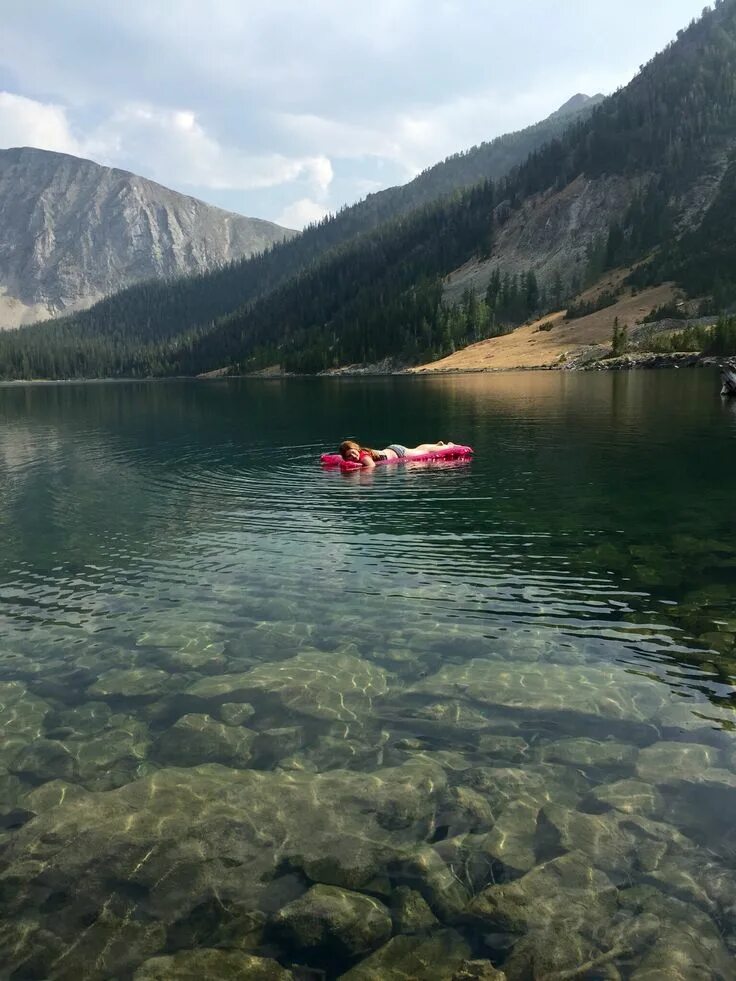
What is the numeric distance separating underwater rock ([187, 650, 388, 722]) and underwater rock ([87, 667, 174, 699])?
33.8 inches

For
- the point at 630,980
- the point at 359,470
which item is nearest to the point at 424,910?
the point at 630,980

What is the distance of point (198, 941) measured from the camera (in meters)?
8.19

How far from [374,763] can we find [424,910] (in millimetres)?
3400

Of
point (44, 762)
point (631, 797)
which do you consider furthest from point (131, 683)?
point (631, 797)

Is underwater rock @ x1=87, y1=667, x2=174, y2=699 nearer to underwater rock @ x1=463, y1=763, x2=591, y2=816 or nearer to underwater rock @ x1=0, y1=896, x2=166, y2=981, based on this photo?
underwater rock @ x1=0, y1=896, x2=166, y2=981

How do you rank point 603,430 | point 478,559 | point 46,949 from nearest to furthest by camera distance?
point 46,949, point 478,559, point 603,430

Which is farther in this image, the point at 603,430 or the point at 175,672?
the point at 603,430

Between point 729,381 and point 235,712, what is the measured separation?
8299 cm

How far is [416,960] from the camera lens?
7.80 metres

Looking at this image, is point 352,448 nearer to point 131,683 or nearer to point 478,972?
point 131,683

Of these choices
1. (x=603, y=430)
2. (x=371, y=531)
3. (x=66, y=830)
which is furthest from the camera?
(x=603, y=430)

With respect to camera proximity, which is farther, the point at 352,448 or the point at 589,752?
the point at 352,448

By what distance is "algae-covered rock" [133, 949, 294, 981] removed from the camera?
7.65 meters

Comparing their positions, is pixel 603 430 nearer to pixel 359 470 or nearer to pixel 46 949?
pixel 359 470
